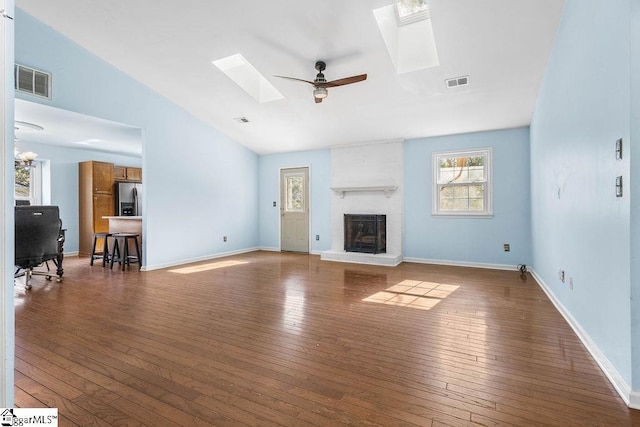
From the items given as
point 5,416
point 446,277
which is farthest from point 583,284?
point 5,416

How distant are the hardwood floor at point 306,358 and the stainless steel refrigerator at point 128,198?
140 inches

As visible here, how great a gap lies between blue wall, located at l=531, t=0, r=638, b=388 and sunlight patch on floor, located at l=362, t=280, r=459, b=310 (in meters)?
1.21

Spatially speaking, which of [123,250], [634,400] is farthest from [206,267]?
[634,400]

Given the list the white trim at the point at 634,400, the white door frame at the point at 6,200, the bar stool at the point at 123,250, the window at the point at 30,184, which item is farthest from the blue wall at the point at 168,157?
the white trim at the point at 634,400

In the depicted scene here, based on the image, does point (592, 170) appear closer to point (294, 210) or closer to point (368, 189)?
point (368, 189)

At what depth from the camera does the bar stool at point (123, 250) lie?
18.5 ft

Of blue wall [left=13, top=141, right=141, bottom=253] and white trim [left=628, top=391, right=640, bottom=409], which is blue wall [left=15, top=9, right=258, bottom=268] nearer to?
blue wall [left=13, top=141, right=141, bottom=253]

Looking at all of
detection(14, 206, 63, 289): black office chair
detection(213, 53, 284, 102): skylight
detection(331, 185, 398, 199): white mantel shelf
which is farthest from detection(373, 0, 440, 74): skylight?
detection(14, 206, 63, 289): black office chair

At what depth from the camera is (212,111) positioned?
6.06 meters

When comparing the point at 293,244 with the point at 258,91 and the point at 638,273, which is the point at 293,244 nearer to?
the point at 258,91

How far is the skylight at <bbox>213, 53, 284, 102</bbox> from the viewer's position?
5.01m

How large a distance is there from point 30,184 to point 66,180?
2.06 feet

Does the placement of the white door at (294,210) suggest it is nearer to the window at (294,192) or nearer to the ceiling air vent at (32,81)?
the window at (294,192)

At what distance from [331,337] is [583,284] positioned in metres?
2.10
